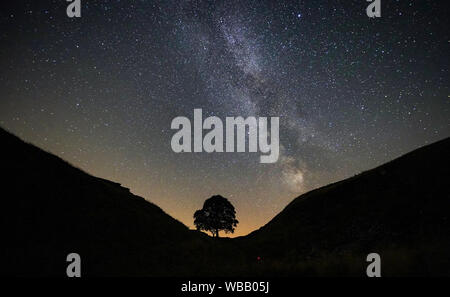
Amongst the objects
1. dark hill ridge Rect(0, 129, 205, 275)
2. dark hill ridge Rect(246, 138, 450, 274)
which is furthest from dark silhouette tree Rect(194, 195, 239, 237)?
dark hill ridge Rect(0, 129, 205, 275)

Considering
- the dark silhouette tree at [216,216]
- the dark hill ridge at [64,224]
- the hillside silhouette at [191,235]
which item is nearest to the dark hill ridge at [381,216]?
the hillside silhouette at [191,235]

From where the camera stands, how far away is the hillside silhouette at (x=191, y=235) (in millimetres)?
9969

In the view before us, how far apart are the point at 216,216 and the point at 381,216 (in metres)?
31.0

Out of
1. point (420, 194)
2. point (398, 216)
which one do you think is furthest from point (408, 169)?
point (398, 216)

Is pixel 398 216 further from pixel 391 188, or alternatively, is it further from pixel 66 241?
pixel 66 241

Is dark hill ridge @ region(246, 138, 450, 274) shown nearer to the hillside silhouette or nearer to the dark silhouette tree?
the hillside silhouette

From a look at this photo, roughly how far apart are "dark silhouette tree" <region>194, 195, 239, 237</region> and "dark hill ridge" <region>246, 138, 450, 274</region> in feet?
59.9

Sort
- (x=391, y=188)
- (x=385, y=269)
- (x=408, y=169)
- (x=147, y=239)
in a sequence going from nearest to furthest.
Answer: (x=385, y=269), (x=147, y=239), (x=391, y=188), (x=408, y=169)

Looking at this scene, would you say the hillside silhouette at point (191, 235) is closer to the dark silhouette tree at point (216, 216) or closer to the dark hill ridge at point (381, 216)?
the dark hill ridge at point (381, 216)

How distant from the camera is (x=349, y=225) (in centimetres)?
2131
